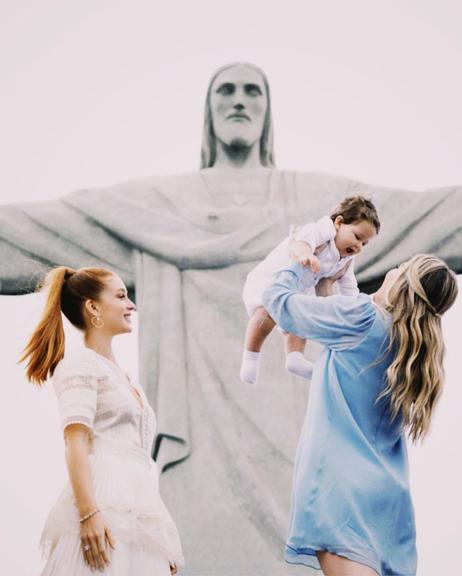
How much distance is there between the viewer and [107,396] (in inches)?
164

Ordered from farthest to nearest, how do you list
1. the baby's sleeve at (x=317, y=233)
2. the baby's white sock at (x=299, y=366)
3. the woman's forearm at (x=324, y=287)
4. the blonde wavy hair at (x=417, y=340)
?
the woman's forearm at (x=324, y=287) < the baby's white sock at (x=299, y=366) < the baby's sleeve at (x=317, y=233) < the blonde wavy hair at (x=417, y=340)

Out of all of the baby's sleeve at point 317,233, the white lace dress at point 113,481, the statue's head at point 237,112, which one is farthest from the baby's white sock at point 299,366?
the statue's head at point 237,112

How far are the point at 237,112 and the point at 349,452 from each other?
495 cm

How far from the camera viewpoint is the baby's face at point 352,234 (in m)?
4.93

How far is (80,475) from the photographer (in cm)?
391

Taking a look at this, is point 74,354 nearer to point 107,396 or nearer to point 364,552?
point 107,396

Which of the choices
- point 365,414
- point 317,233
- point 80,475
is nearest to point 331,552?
point 365,414

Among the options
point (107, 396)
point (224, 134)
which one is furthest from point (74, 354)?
point (224, 134)

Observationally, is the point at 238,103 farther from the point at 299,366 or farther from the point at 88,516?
the point at 88,516

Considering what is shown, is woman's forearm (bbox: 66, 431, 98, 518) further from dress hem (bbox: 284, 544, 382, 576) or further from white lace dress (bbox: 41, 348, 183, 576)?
dress hem (bbox: 284, 544, 382, 576)

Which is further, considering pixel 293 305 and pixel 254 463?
pixel 254 463

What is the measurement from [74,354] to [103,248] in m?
4.15

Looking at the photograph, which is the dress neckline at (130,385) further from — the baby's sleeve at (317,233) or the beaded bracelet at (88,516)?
the baby's sleeve at (317,233)

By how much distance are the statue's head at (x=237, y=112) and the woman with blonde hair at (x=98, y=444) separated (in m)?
4.36
